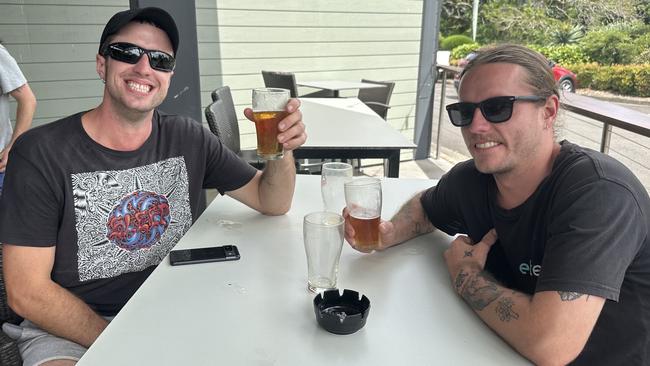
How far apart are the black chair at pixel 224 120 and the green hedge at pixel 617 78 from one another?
4.69m

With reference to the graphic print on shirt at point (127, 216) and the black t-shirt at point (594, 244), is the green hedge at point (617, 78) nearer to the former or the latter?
the black t-shirt at point (594, 244)

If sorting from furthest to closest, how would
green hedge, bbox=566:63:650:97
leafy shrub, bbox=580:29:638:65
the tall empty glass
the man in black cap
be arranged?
leafy shrub, bbox=580:29:638:65 → green hedge, bbox=566:63:650:97 → the tall empty glass → the man in black cap

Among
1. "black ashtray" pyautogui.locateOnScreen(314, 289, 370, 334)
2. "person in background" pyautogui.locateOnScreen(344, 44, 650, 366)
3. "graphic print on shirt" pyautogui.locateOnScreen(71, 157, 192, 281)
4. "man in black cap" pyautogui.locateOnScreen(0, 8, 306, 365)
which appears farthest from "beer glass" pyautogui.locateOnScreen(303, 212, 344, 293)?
"graphic print on shirt" pyautogui.locateOnScreen(71, 157, 192, 281)

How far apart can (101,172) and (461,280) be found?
1.13 metres

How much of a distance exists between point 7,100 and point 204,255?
2.12m

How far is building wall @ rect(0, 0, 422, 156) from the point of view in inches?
133

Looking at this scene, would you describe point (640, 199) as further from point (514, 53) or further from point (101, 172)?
point (101, 172)

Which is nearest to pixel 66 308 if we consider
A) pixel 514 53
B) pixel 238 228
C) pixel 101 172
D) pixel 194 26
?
pixel 101 172

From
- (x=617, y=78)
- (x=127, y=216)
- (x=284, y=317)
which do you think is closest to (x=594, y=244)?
(x=284, y=317)

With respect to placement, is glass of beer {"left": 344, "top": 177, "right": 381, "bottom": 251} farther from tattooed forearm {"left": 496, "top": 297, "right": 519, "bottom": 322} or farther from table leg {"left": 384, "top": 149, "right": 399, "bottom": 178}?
table leg {"left": 384, "top": 149, "right": 399, "bottom": 178}

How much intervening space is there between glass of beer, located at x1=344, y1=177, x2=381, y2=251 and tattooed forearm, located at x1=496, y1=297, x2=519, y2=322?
17.7 inches

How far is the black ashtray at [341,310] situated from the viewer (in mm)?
1087

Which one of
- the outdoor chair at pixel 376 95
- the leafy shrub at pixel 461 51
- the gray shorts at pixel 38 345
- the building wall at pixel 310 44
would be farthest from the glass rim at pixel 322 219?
the leafy shrub at pixel 461 51

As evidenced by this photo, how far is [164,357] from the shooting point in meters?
1.01
